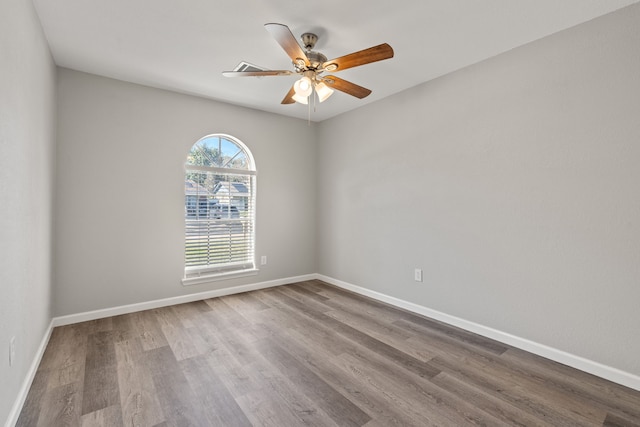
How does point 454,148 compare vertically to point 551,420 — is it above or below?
above

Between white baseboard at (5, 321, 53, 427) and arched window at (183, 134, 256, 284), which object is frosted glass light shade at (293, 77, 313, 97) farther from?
white baseboard at (5, 321, 53, 427)

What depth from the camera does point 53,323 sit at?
280cm

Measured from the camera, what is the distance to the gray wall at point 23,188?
1455mm

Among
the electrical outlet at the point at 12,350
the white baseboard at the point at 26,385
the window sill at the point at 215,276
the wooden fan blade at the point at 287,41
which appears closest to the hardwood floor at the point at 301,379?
the white baseboard at the point at 26,385

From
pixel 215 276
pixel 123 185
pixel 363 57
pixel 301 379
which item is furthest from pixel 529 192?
pixel 123 185

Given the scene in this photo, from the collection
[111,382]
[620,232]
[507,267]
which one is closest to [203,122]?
[111,382]

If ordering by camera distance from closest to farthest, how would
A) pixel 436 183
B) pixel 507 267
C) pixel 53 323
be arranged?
pixel 507 267
pixel 53 323
pixel 436 183

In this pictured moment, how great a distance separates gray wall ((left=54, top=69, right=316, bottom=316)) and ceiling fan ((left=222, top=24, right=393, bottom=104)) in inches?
61.1

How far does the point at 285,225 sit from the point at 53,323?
9.11 feet

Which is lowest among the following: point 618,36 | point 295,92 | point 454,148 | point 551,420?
point 551,420

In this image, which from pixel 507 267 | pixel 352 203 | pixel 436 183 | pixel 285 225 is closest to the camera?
pixel 507 267

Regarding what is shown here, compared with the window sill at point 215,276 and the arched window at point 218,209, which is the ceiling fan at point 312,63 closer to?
the arched window at point 218,209

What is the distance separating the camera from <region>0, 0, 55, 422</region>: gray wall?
1.46m

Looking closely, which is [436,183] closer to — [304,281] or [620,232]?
[620,232]
